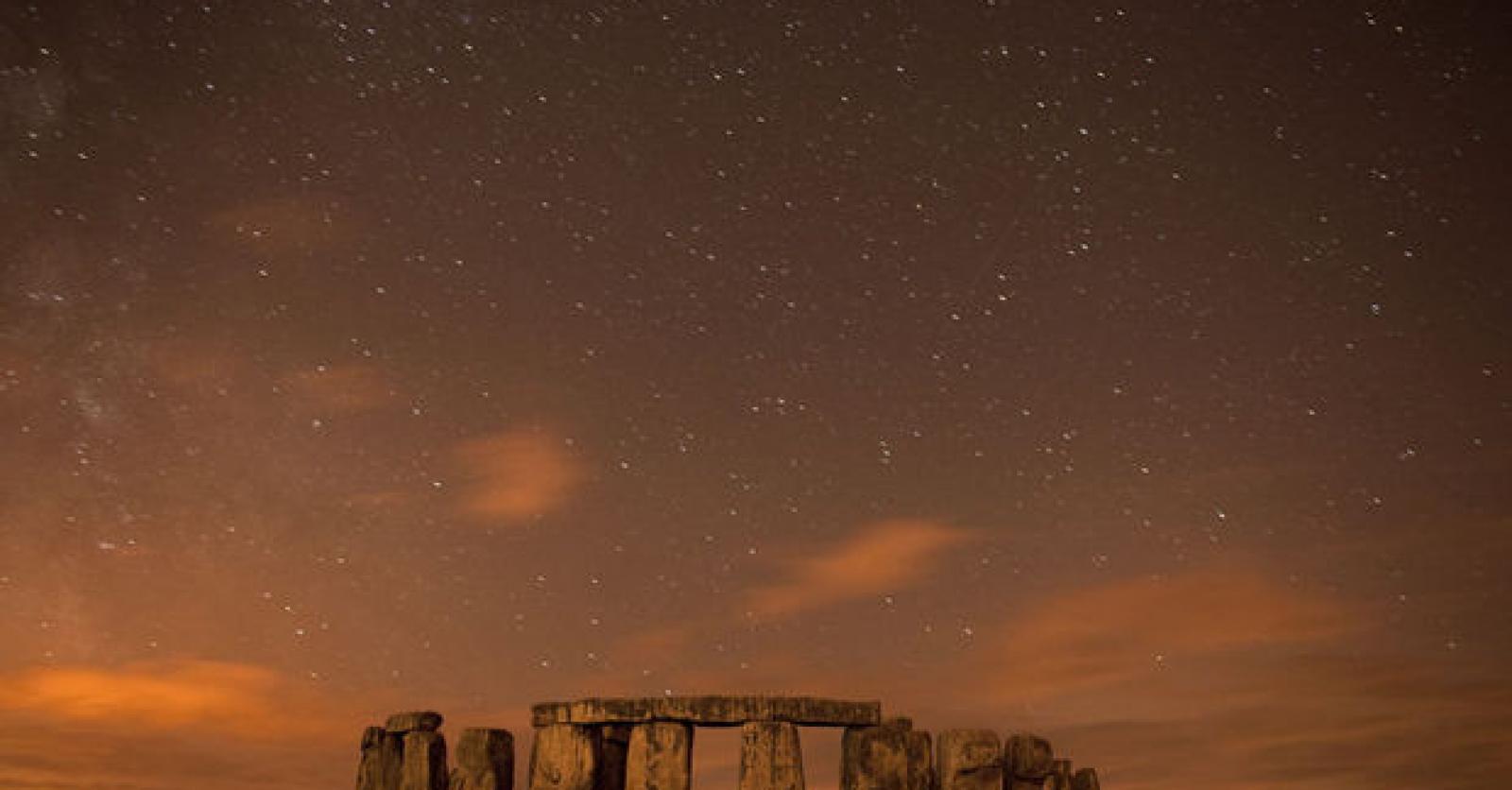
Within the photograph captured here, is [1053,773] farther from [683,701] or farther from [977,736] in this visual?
[683,701]

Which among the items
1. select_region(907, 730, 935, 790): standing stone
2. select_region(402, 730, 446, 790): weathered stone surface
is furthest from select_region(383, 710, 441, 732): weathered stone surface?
select_region(907, 730, 935, 790): standing stone

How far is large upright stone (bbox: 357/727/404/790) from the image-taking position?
12594 millimetres

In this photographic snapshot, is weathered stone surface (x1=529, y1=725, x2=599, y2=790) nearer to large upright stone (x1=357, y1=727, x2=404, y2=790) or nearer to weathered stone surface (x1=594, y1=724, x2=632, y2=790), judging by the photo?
weathered stone surface (x1=594, y1=724, x2=632, y2=790)

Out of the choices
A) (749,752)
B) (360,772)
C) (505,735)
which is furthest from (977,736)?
(360,772)

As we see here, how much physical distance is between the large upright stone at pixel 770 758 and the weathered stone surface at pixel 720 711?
0.10 meters

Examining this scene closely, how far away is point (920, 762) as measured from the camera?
11844 mm

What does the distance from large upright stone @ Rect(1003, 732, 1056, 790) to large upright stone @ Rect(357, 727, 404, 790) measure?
4646 mm

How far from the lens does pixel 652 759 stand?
11.7 m

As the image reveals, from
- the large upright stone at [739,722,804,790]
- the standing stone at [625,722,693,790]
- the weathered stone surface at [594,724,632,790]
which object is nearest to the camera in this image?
the large upright stone at [739,722,804,790]

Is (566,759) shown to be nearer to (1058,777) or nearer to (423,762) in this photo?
(423,762)

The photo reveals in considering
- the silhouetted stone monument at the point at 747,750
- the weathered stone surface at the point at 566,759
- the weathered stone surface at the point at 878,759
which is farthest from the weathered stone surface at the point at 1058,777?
the weathered stone surface at the point at 566,759

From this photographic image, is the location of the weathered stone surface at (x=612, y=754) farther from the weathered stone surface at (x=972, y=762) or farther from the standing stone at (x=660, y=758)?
the weathered stone surface at (x=972, y=762)

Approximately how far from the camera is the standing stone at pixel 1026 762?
12070 mm

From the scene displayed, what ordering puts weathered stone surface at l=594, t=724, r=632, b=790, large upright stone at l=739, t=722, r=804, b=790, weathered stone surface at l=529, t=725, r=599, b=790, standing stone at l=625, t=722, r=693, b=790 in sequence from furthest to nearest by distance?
weathered stone surface at l=594, t=724, r=632, b=790, weathered stone surface at l=529, t=725, r=599, b=790, standing stone at l=625, t=722, r=693, b=790, large upright stone at l=739, t=722, r=804, b=790
